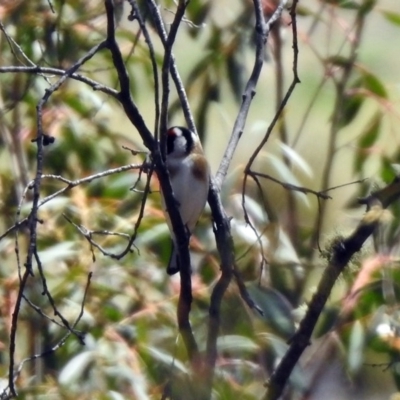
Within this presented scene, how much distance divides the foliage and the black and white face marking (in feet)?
0.24

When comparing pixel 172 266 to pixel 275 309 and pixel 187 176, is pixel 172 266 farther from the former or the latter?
pixel 275 309

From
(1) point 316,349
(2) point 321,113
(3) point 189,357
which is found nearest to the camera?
(3) point 189,357

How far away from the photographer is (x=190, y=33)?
7.71ft

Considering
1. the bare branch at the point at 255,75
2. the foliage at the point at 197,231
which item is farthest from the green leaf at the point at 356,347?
the bare branch at the point at 255,75

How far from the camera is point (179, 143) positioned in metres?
2.14

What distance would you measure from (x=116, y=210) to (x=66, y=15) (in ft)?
1.73

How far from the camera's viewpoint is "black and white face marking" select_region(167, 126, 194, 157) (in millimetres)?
2135

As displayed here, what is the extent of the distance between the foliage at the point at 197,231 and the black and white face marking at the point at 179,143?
0.24 ft

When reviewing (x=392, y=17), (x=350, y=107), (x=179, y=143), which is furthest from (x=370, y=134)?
(x=179, y=143)

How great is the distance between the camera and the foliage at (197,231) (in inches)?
69.1

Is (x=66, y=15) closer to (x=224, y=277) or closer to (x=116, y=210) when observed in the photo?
(x=116, y=210)

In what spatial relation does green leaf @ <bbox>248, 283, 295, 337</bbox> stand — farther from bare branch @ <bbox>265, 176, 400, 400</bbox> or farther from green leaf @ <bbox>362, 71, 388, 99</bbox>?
green leaf @ <bbox>362, 71, 388, 99</bbox>

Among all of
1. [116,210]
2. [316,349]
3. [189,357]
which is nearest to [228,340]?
[189,357]

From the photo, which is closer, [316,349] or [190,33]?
[316,349]
